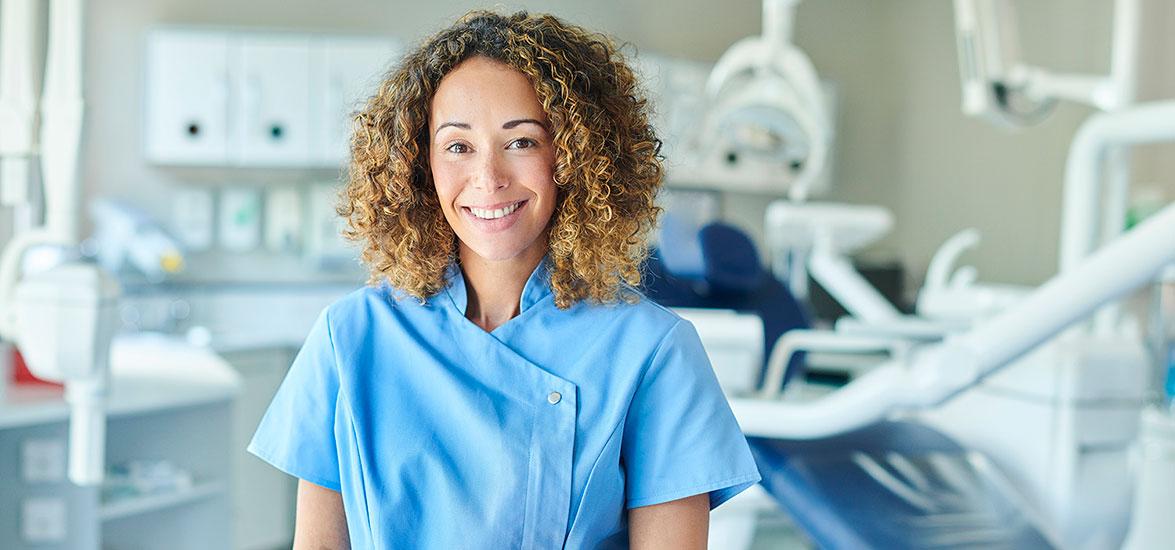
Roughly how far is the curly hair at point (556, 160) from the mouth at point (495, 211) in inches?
1.9

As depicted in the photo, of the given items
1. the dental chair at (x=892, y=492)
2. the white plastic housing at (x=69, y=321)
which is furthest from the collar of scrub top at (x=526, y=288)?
the white plastic housing at (x=69, y=321)

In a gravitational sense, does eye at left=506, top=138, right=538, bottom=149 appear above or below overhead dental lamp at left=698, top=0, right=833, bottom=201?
below

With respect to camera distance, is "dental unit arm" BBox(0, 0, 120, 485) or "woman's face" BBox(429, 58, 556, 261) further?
"dental unit arm" BBox(0, 0, 120, 485)

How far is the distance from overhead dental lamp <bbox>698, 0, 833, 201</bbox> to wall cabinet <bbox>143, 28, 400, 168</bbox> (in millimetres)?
1636

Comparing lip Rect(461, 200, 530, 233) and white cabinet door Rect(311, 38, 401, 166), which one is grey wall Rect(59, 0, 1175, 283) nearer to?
white cabinet door Rect(311, 38, 401, 166)

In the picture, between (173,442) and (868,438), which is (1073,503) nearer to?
(868,438)

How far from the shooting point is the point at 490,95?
0.95 m

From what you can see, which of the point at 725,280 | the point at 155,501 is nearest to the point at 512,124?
the point at 725,280

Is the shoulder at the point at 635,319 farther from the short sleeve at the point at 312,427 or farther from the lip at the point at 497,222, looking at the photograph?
the short sleeve at the point at 312,427

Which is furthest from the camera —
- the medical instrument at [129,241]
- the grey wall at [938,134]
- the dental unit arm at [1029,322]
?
the grey wall at [938,134]

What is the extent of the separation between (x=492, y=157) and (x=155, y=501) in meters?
1.95

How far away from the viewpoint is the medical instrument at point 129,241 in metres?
3.61

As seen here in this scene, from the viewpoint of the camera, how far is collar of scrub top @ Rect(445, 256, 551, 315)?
39.3 inches

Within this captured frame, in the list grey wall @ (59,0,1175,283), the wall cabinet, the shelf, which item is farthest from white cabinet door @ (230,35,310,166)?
the shelf
